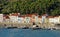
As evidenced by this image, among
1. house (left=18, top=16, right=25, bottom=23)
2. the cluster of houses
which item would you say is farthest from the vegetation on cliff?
house (left=18, top=16, right=25, bottom=23)

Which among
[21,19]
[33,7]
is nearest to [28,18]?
[21,19]

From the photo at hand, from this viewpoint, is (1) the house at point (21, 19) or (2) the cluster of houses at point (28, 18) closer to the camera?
(2) the cluster of houses at point (28, 18)

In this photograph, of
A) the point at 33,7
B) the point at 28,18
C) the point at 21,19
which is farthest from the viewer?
the point at 33,7

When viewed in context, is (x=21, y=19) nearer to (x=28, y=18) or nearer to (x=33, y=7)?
(x=28, y=18)

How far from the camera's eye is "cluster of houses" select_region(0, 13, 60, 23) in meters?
70.6

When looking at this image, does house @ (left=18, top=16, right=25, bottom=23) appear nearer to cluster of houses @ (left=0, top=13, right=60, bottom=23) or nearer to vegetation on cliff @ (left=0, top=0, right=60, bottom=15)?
cluster of houses @ (left=0, top=13, right=60, bottom=23)

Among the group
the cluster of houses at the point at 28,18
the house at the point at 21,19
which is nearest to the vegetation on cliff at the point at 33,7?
the cluster of houses at the point at 28,18

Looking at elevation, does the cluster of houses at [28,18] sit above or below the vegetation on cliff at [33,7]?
below

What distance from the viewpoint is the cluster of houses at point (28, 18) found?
7056 cm

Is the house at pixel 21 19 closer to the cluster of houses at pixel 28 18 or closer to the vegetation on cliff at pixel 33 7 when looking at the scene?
the cluster of houses at pixel 28 18

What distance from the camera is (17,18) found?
73438 mm

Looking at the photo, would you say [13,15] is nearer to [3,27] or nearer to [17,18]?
[17,18]

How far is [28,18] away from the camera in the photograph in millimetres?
73188

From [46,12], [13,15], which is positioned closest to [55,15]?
[46,12]
